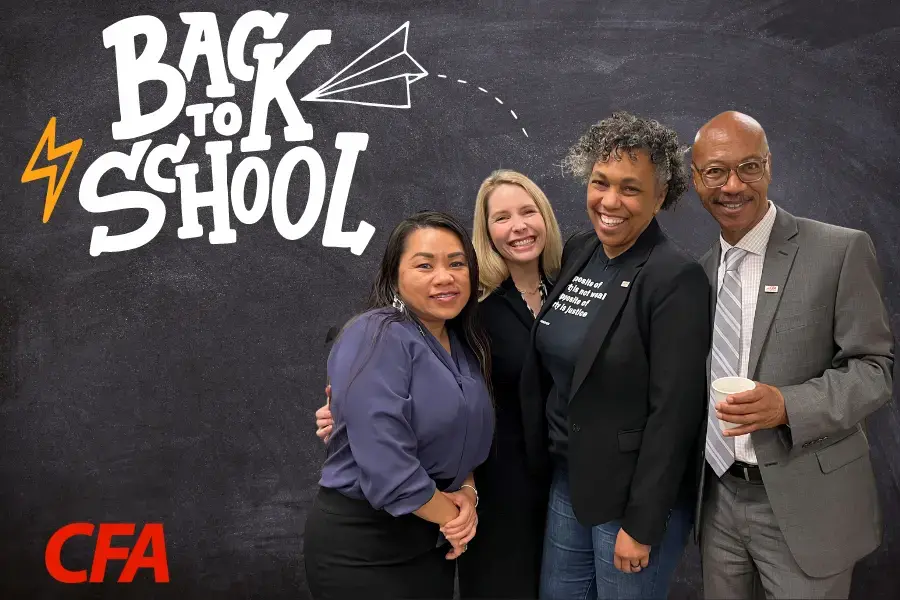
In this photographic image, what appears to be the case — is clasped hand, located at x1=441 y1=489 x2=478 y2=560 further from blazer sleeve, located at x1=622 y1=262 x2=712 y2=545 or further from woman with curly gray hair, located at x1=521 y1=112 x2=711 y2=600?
blazer sleeve, located at x1=622 y1=262 x2=712 y2=545

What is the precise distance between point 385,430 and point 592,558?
762 millimetres

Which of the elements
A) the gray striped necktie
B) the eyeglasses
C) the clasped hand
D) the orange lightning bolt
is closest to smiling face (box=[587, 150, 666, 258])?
the eyeglasses

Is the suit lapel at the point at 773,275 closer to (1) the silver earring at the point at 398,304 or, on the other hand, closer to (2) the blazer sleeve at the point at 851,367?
(2) the blazer sleeve at the point at 851,367

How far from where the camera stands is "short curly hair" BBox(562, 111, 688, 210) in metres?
2.01

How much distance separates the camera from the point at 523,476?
7.67 ft

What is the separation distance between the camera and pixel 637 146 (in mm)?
2004

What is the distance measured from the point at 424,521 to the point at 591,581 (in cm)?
54

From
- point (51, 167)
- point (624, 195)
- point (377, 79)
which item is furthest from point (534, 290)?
point (51, 167)

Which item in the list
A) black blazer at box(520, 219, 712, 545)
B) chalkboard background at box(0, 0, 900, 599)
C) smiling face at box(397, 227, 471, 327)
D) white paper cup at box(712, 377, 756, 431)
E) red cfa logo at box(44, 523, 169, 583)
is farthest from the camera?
red cfa logo at box(44, 523, 169, 583)

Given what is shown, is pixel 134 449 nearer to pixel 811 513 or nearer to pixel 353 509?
pixel 353 509

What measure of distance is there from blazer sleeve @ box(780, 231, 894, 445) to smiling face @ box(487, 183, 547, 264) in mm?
839

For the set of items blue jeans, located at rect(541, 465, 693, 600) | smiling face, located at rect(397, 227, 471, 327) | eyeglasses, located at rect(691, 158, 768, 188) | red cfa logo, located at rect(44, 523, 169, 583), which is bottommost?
red cfa logo, located at rect(44, 523, 169, 583)

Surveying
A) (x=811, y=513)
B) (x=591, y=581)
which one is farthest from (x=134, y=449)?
(x=811, y=513)

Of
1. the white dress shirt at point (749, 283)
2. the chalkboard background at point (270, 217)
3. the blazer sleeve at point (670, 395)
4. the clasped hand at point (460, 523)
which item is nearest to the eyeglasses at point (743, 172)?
the white dress shirt at point (749, 283)
